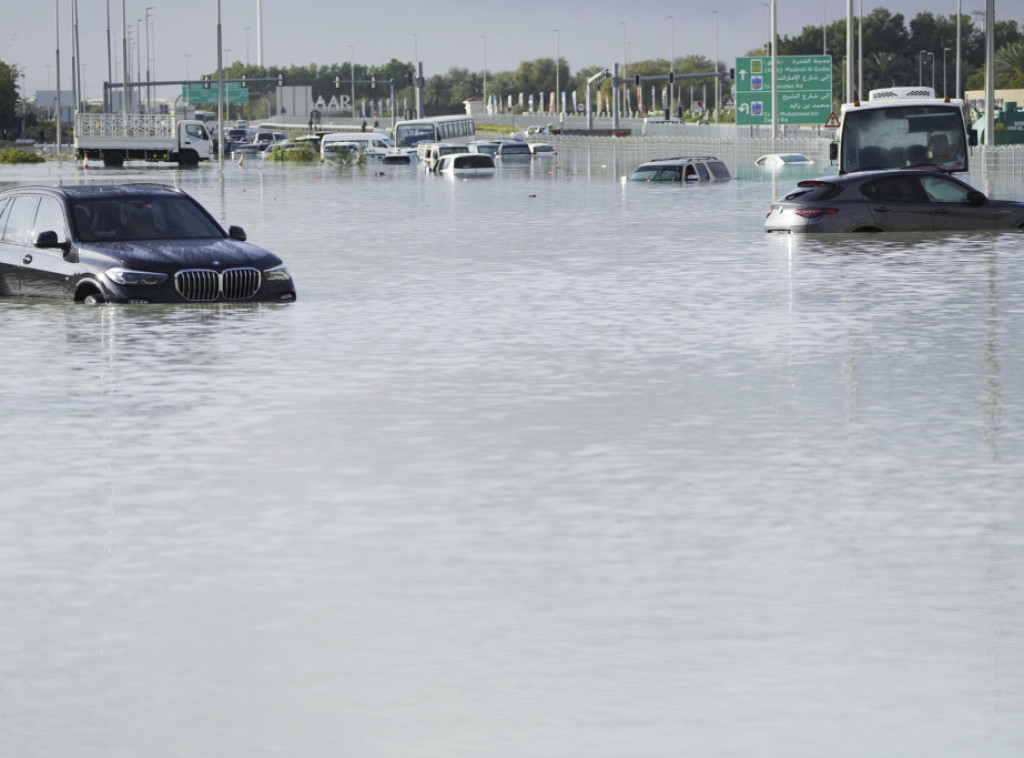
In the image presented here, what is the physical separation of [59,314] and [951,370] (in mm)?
9672

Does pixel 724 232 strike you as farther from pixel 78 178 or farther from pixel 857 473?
pixel 78 178

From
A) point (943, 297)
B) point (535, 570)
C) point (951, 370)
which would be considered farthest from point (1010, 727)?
point (943, 297)

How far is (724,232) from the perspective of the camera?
33656mm

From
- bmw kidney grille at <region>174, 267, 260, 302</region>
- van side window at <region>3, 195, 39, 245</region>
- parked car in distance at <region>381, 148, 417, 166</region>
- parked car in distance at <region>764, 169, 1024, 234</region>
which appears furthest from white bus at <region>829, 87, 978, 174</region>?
parked car in distance at <region>381, 148, 417, 166</region>

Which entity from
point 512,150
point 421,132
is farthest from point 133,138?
point 421,132

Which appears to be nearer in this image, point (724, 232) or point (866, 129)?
point (724, 232)

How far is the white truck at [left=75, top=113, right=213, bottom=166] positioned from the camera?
8406 cm

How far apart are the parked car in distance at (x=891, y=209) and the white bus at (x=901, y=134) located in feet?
31.7

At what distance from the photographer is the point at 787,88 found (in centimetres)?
8719

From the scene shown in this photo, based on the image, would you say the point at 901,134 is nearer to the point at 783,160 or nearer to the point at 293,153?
the point at 783,160

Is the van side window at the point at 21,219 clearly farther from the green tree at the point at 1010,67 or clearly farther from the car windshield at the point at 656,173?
the green tree at the point at 1010,67

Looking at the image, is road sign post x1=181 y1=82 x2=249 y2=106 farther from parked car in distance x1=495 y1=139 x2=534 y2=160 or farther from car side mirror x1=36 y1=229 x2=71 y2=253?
car side mirror x1=36 y1=229 x2=71 y2=253

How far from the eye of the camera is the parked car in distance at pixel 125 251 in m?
19.1

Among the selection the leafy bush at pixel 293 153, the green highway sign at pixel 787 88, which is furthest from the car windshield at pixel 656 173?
the leafy bush at pixel 293 153
